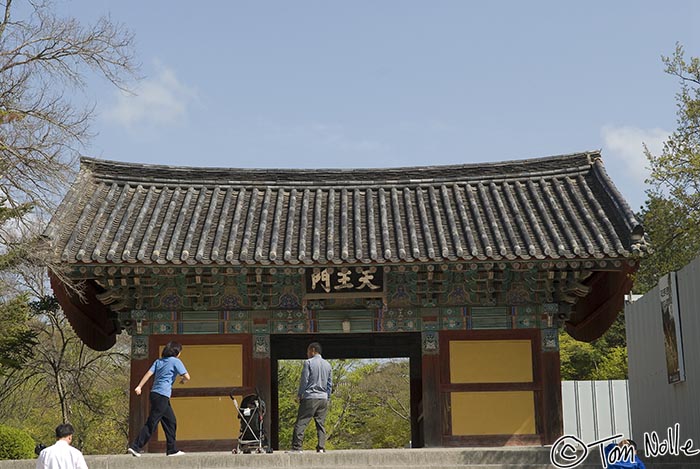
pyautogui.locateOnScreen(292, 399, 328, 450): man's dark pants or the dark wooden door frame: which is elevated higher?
the dark wooden door frame

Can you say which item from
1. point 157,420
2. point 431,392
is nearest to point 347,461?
point 157,420

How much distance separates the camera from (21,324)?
2434 cm

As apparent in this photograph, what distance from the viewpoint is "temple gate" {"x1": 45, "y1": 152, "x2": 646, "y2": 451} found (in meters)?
14.1

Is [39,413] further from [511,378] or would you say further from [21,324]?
[511,378]

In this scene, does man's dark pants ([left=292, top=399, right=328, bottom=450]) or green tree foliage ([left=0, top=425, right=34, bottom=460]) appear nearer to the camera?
man's dark pants ([left=292, top=399, right=328, bottom=450])

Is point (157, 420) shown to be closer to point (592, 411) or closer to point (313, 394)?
point (313, 394)

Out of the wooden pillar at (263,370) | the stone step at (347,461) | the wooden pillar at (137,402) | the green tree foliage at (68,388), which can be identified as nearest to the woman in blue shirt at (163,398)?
the stone step at (347,461)

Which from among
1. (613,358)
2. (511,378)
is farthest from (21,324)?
(613,358)

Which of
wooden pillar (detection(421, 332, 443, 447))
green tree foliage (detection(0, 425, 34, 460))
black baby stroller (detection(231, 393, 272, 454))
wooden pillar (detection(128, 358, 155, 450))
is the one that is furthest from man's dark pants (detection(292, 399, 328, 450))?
green tree foliage (detection(0, 425, 34, 460))

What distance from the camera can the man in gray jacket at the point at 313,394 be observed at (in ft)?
40.2

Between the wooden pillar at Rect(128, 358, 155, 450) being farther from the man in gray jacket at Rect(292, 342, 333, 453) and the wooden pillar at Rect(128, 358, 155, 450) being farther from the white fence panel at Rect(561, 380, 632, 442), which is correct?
the white fence panel at Rect(561, 380, 632, 442)

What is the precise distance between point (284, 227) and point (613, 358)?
1080 inches
